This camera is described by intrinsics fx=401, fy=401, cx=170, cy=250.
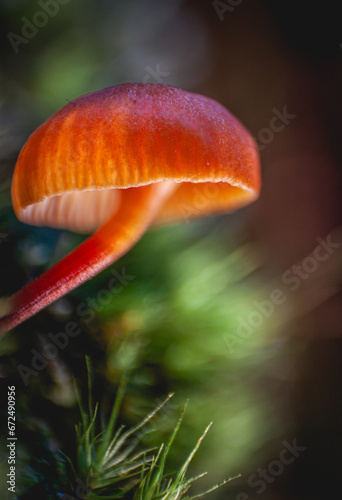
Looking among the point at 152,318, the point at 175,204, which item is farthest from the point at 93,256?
the point at 175,204

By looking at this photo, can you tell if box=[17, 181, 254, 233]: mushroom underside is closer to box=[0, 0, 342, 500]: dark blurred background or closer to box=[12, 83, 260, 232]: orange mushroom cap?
box=[0, 0, 342, 500]: dark blurred background

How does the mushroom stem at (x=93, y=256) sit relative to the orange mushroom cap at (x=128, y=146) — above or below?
below

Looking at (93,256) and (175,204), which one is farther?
(175,204)

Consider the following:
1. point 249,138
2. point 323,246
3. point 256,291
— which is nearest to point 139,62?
point 249,138

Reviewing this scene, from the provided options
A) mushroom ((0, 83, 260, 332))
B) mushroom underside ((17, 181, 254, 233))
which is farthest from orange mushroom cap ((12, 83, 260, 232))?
mushroom underside ((17, 181, 254, 233))

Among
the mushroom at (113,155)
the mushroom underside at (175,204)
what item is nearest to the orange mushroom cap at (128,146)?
the mushroom at (113,155)

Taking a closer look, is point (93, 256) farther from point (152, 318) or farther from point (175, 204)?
point (175, 204)

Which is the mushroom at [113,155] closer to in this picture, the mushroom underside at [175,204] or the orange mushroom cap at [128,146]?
the orange mushroom cap at [128,146]
